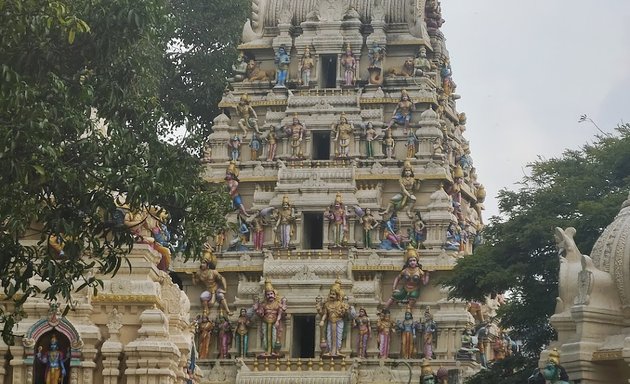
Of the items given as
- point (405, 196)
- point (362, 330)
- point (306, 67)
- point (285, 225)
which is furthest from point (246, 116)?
point (362, 330)

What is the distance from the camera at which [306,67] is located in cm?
6097

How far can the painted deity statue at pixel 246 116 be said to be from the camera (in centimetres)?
5988

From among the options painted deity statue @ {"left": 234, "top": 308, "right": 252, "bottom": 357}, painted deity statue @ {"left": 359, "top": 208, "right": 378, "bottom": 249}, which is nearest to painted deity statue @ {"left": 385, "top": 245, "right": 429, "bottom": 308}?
painted deity statue @ {"left": 359, "top": 208, "right": 378, "bottom": 249}

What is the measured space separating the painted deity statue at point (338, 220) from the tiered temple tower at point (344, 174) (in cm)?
5

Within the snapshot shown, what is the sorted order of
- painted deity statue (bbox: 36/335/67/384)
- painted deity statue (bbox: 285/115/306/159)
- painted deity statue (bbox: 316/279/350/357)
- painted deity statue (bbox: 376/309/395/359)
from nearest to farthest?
painted deity statue (bbox: 36/335/67/384), painted deity statue (bbox: 316/279/350/357), painted deity statue (bbox: 376/309/395/359), painted deity statue (bbox: 285/115/306/159)

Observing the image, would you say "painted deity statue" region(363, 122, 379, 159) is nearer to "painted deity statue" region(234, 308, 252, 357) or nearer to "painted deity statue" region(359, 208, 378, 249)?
"painted deity statue" region(359, 208, 378, 249)

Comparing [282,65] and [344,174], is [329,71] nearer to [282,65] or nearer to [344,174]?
[282,65]

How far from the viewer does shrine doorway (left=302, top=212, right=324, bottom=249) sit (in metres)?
57.6

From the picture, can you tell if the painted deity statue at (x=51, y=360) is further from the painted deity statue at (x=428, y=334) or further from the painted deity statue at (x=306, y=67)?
the painted deity statue at (x=306, y=67)

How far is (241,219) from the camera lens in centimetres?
5772

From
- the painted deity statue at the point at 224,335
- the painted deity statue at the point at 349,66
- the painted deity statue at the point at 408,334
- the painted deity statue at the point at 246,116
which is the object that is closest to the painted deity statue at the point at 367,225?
the painted deity statue at the point at 408,334

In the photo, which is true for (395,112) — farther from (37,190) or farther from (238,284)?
(37,190)

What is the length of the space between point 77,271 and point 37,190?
1.43m

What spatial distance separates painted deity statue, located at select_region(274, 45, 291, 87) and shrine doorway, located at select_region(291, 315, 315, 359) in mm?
10119
